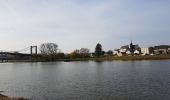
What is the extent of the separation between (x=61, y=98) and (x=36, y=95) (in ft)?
13.6

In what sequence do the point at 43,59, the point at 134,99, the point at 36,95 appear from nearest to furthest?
the point at 134,99 → the point at 36,95 → the point at 43,59

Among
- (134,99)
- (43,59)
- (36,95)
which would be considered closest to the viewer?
(134,99)

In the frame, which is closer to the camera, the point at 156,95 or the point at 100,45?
the point at 156,95

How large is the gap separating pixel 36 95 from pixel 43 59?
509 feet

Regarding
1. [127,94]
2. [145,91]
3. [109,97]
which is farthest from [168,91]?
[109,97]

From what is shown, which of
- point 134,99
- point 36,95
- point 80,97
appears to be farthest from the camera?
point 36,95

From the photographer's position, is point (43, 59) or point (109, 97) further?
point (43, 59)

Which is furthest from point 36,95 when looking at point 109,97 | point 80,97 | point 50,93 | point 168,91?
point 168,91

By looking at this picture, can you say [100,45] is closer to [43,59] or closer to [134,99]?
[43,59]

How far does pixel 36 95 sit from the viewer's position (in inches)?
1415

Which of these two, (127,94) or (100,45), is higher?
(100,45)

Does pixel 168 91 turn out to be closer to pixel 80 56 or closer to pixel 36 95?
pixel 36 95

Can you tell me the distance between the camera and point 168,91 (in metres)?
35.6

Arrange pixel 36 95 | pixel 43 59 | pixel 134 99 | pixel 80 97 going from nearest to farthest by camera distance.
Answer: pixel 134 99 → pixel 80 97 → pixel 36 95 → pixel 43 59
